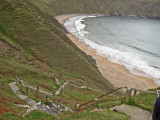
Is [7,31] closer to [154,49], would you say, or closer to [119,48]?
[119,48]

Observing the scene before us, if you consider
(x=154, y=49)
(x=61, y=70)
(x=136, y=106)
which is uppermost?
(x=136, y=106)

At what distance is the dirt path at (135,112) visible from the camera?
14.3 m

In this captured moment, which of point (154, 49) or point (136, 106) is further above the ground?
point (136, 106)

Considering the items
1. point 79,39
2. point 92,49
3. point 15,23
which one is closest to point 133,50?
point 92,49

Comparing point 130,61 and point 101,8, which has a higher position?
point 101,8

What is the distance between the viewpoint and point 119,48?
82.5 m

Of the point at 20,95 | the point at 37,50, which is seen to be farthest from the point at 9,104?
the point at 37,50

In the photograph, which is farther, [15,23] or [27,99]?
[15,23]

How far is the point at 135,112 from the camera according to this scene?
599 inches

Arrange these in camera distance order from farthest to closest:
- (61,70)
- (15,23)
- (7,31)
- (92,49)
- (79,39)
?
(79,39)
(92,49)
(15,23)
(7,31)
(61,70)

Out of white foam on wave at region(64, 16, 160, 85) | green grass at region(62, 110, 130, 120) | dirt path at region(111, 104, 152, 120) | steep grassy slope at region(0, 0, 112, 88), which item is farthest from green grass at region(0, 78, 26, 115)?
white foam on wave at region(64, 16, 160, 85)

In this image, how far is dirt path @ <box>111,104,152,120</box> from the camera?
14.3 metres

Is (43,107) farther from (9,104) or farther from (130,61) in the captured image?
(130,61)

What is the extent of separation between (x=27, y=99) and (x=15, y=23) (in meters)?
28.9
